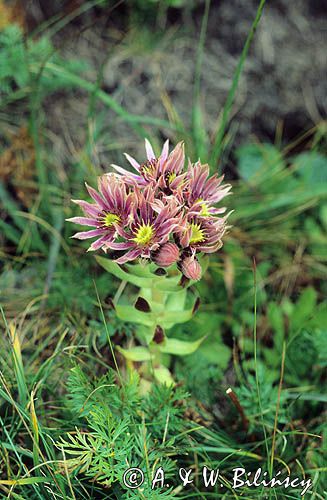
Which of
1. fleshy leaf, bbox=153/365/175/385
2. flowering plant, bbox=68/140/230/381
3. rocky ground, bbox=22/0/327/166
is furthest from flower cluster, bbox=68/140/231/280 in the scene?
rocky ground, bbox=22/0/327/166

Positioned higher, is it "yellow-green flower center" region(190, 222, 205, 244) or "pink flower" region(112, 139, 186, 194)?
"pink flower" region(112, 139, 186, 194)

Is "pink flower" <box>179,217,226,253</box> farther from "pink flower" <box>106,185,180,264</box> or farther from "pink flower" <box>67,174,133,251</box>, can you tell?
"pink flower" <box>67,174,133,251</box>

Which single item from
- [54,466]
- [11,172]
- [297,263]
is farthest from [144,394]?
[11,172]

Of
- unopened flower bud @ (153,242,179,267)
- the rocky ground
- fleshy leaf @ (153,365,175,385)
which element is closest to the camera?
unopened flower bud @ (153,242,179,267)

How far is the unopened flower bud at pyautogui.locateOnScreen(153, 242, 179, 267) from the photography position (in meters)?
1.48

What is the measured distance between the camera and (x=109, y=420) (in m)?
1.47

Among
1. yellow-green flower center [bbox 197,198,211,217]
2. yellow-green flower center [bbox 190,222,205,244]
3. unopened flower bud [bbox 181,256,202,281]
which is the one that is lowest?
unopened flower bud [bbox 181,256,202,281]

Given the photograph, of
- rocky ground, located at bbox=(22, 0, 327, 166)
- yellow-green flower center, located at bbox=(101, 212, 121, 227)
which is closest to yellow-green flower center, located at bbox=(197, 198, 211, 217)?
yellow-green flower center, located at bbox=(101, 212, 121, 227)

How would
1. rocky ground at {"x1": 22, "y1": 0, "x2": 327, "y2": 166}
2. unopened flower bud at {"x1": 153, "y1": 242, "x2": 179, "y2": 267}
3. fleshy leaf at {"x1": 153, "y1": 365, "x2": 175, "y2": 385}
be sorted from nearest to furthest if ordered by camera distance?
unopened flower bud at {"x1": 153, "y1": 242, "x2": 179, "y2": 267} → fleshy leaf at {"x1": 153, "y1": 365, "x2": 175, "y2": 385} → rocky ground at {"x1": 22, "y1": 0, "x2": 327, "y2": 166}

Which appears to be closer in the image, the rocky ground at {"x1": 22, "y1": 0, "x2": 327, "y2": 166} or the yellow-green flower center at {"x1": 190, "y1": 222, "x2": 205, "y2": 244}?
the yellow-green flower center at {"x1": 190, "y1": 222, "x2": 205, "y2": 244}

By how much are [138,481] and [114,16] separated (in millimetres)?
2245

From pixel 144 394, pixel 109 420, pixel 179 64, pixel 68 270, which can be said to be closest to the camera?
pixel 109 420

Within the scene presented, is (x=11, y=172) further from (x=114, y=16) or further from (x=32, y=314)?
(x=114, y=16)

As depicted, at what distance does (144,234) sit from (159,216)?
0.07 m
